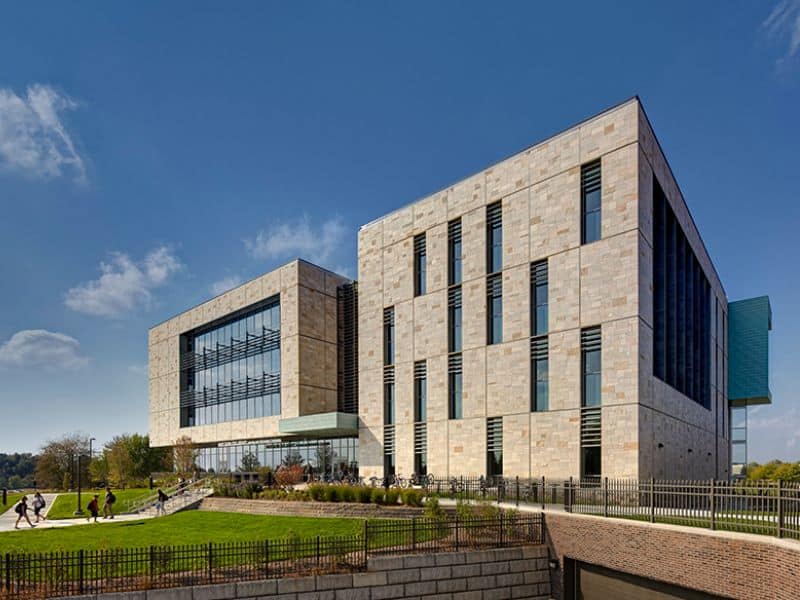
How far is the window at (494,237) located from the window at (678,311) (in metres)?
7.80

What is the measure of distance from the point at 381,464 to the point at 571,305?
1665 cm

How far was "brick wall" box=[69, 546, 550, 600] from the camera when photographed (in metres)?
15.5

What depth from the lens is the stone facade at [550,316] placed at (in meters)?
27.4

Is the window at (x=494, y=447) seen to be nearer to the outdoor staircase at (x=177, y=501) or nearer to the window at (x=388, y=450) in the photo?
the window at (x=388, y=450)

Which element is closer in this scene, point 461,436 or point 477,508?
point 477,508

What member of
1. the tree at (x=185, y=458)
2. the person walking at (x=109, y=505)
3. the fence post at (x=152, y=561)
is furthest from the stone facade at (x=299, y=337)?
the fence post at (x=152, y=561)

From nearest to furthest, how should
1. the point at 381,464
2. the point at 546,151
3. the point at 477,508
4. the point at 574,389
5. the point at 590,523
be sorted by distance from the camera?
the point at 590,523, the point at 477,508, the point at 574,389, the point at 546,151, the point at 381,464

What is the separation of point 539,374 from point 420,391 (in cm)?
869

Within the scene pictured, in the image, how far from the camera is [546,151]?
3133 cm

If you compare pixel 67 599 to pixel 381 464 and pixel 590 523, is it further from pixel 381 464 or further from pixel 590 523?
pixel 381 464

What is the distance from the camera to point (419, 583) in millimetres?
18031

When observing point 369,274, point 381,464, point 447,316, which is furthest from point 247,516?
point 369,274

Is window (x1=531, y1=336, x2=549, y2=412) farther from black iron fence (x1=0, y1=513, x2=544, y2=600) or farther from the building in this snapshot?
black iron fence (x1=0, y1=513, x2=544, y2=600)

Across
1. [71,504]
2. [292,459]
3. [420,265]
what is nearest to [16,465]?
[71,504]
